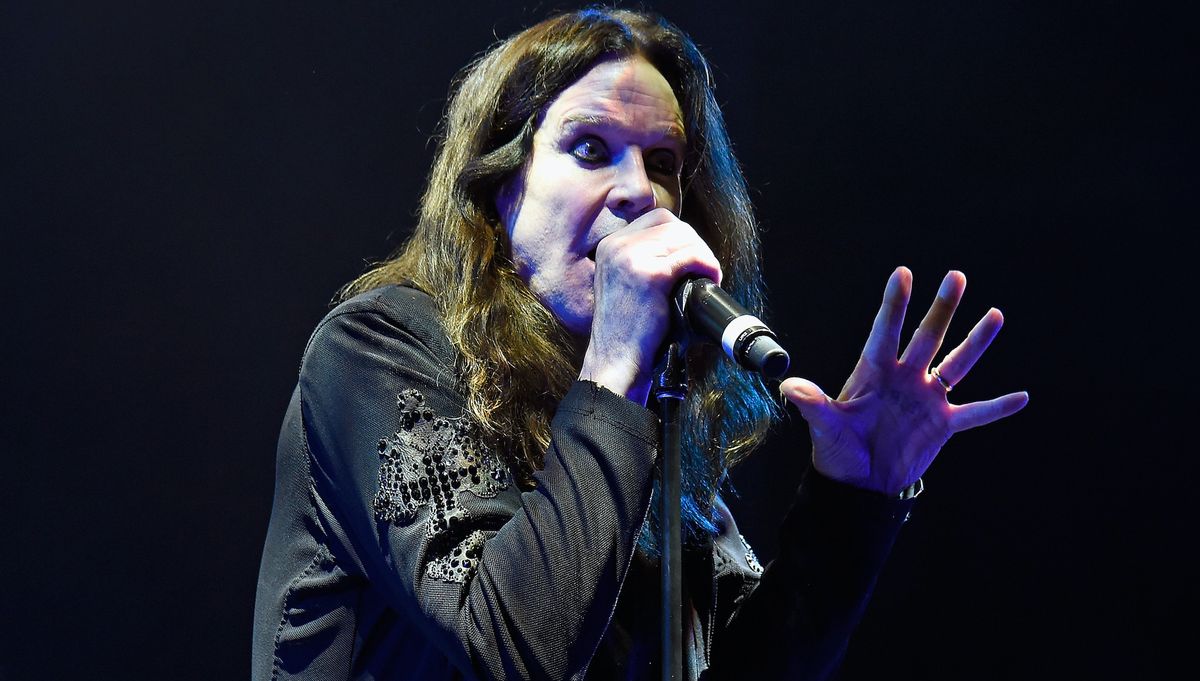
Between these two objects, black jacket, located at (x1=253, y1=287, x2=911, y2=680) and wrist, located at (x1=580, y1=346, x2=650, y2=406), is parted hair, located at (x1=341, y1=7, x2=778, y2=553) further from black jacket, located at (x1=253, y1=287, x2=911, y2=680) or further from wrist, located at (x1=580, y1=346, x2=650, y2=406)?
wrist, located at (x1=580, y1=346, x2=650, y2=406)

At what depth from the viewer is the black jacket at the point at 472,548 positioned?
1.12 m

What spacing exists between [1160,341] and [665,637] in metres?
1.53

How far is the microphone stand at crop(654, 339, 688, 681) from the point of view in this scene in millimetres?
1090

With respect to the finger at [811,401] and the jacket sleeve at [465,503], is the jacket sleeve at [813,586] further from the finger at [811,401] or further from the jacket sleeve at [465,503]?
the jacket sleeve at [465,503]

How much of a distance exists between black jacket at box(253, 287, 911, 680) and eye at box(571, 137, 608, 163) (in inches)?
11.4

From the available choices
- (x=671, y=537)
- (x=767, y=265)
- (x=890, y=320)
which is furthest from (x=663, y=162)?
(x=767, y=265)

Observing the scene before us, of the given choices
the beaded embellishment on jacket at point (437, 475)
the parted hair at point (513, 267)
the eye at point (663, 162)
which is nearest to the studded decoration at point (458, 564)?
the beaded embellishment on jacket at point (437, 475)

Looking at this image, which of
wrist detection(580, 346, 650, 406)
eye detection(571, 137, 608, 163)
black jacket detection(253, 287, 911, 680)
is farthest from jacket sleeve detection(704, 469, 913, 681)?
eye detection(571, 137, 608, 163)

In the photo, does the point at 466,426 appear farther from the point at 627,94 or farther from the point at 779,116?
the point at 779,116

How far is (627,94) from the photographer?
5.11ft

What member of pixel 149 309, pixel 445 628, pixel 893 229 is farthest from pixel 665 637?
pixel 893 229

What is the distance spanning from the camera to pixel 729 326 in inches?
41.0

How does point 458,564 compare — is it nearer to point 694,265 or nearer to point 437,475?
point 437,475

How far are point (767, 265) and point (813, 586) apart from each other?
1151mm
